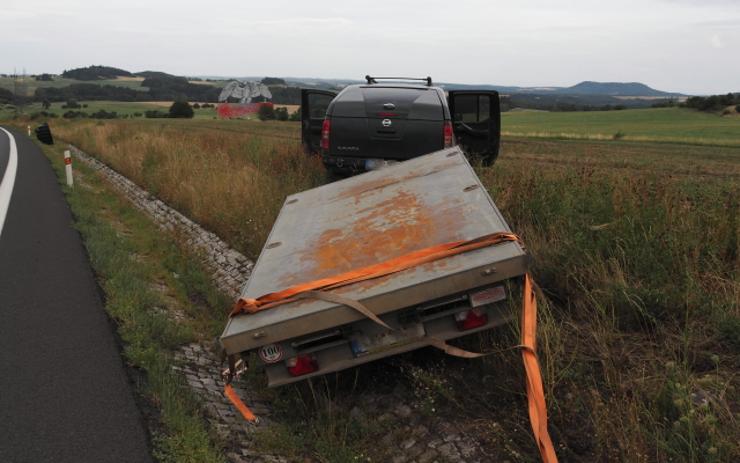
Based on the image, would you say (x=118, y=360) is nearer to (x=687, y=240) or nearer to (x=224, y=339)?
(x=224, y=339)

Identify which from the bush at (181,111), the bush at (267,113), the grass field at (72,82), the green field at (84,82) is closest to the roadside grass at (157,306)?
the bush at (267,113)

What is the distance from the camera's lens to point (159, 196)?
12961 millimetres

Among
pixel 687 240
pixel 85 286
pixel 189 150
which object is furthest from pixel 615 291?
pixel 189 150

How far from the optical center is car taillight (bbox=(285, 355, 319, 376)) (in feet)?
13.1

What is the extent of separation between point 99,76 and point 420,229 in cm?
14918

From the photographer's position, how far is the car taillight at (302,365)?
4.00 meters

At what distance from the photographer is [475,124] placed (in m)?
9.76

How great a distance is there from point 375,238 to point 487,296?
1.05 metres

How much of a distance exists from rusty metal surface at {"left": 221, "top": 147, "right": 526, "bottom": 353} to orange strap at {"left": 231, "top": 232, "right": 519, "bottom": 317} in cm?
6

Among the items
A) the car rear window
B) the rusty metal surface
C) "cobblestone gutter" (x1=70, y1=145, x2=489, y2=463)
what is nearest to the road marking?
the car rear window

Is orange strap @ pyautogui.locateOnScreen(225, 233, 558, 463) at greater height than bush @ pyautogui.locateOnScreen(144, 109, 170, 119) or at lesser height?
lesser

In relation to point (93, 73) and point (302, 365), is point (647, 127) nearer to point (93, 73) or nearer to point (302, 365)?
point (302, 365)

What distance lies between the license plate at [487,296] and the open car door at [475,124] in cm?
592

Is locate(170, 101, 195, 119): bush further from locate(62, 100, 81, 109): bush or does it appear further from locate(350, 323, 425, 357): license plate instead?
locate(350, 323, 425, 357): license plate
